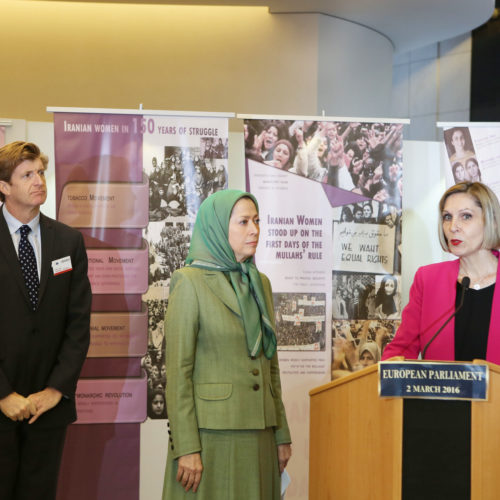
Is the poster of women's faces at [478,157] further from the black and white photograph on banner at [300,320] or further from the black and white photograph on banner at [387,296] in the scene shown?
the black and white photograph on banner at [300,320]

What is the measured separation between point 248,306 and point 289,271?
163 cm

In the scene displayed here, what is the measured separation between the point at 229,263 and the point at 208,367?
0.38m

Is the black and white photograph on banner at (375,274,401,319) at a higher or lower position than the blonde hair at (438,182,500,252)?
lower

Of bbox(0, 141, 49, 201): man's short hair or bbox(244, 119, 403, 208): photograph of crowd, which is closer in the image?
bbox(0, 141, 49, 201): man's short hair

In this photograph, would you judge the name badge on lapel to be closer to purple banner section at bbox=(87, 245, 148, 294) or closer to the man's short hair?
the man's short hair

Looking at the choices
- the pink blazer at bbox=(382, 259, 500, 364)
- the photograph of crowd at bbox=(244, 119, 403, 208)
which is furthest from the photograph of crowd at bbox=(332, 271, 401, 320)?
the pink blazer at bbox=(382, 259, 500, 364)

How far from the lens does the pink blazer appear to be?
257 cm

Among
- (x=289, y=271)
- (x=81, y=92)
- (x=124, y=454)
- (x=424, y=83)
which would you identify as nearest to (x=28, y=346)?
(x=124, y=454)

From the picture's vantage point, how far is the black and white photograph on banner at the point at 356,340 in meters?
4.09

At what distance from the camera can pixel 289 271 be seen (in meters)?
4.05

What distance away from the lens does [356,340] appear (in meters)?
4.09

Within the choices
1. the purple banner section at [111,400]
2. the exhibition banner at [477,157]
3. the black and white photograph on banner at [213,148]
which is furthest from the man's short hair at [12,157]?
the exhibition banner at [477,157]

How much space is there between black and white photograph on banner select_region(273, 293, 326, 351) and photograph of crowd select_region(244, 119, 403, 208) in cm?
72

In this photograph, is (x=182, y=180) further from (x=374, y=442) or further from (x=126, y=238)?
(x=374, y=442)
